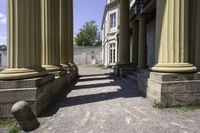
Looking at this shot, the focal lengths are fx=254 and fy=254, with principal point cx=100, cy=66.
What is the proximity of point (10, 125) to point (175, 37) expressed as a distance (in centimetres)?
463

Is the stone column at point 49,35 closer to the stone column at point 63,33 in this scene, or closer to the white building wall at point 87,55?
the stone column at point 63,33

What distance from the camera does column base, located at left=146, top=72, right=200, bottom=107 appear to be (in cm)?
651

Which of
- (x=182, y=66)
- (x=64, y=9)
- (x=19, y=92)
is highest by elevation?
(x=64, y=9)

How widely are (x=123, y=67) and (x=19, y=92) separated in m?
9.94

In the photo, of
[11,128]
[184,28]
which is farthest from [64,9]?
[11,128]

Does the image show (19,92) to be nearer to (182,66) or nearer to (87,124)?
(87,124)

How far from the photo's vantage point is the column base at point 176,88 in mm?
6508

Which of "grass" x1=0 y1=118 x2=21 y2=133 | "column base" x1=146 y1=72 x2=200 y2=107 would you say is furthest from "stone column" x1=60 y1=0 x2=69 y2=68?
"grass" x1=0 y1=118 x2=21 y2=133

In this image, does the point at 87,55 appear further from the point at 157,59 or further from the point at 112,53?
the point at 157,59

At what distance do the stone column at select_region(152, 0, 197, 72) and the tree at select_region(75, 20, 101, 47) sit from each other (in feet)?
210

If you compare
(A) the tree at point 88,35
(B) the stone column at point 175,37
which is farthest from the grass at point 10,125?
(A) the tree at point 88,35

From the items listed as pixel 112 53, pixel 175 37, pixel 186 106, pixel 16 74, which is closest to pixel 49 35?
pixel 16 74

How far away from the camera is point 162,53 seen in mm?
7102

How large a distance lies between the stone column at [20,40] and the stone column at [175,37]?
138 inches
